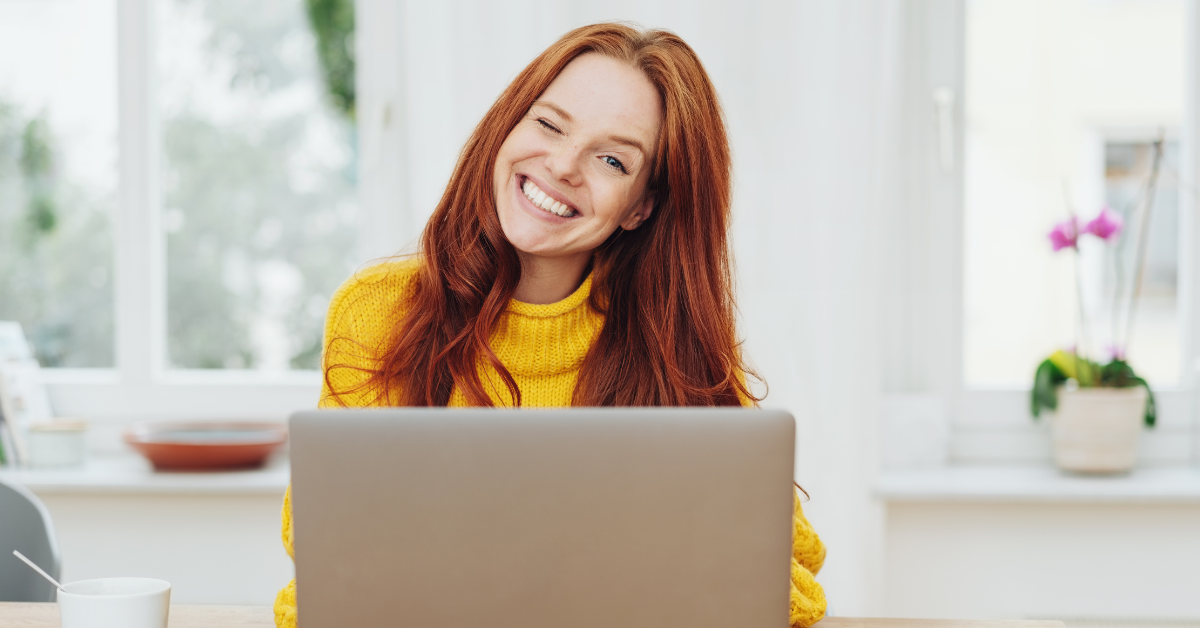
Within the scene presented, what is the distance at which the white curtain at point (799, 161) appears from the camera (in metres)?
2.00

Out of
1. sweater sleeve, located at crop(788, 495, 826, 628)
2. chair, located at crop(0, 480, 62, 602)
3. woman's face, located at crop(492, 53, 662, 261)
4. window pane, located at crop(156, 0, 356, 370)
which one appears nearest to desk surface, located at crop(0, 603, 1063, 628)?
sweater sleeve, located at crop(788, 495, 826, 628)

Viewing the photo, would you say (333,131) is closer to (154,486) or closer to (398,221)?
(398,221)

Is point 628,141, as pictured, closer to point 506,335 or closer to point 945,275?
point 506,335

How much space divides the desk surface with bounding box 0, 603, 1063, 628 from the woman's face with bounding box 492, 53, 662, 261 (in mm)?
544

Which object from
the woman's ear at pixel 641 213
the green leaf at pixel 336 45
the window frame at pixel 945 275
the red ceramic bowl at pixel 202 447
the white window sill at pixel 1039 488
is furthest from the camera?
the green leaf at pixel 336 45

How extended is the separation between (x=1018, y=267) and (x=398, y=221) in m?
1.42

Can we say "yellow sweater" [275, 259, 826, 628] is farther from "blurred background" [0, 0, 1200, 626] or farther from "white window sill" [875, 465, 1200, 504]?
"white window sill" [875, 465, 1200, 504]

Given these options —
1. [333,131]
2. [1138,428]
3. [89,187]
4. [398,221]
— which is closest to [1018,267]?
[1138,428]

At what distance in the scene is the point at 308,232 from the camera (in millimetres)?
2383

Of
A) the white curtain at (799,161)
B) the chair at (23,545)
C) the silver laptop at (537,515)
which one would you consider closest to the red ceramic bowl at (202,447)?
the white curtain at (799,161)

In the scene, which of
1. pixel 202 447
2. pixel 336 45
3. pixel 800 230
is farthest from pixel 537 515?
pixel 336 45

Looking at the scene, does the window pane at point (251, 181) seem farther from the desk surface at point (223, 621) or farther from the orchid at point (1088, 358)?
the orchid at point (1088, 358)

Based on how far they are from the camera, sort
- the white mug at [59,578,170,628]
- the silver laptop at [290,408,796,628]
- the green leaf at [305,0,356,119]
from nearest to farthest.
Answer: the silver laptop at [290,408,796,628] → the white mug at [59,578,170,628] → the green leaf at [305,0,356,119]

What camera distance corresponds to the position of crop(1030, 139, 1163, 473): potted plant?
2000 millimetres
